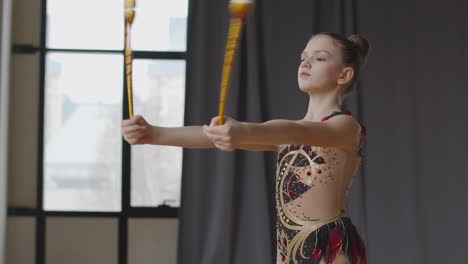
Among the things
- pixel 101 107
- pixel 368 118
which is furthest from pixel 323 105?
pixel 101 107

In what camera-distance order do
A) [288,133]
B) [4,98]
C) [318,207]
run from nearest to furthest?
[288,133] < [318,207] < [4,98]

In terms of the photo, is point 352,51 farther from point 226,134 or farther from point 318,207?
point 226,134

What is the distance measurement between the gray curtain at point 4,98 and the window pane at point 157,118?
2.59 ft

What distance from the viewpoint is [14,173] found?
350 centimetres

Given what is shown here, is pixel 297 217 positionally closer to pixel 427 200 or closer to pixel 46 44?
pixel 427 200

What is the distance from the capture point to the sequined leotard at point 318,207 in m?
1.49

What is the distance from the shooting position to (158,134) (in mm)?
1354

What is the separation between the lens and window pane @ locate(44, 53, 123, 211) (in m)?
3.56

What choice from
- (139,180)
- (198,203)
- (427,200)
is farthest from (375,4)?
(139,180)

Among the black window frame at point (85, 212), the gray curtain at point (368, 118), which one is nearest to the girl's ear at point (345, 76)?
the gray curtain at point (368, 118)

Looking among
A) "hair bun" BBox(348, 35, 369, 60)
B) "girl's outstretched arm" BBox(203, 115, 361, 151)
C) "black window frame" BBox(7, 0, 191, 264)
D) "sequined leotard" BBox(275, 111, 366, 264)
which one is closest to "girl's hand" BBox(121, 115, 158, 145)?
"girl's outstretched arm" BBox(203, 115, 361, 151)

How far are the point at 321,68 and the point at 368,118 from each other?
1928 mm

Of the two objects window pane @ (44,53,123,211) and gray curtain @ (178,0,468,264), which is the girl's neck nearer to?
gray curtain @ (178,0,468,264)

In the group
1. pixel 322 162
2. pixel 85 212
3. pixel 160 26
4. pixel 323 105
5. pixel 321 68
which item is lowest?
pixel 85 212
